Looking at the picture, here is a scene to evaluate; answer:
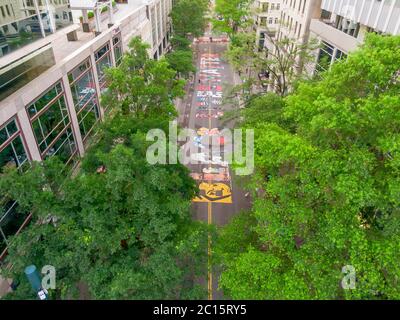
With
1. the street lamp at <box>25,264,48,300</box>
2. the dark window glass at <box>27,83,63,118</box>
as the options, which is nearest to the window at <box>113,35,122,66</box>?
the dark window glass at <box>27,83,63,118</box>

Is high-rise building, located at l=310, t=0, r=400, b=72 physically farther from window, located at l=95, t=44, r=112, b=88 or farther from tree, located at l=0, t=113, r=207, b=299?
window, located at l=95, t=44, r=112, b=88

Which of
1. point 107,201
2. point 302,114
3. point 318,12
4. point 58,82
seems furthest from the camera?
point 318,12

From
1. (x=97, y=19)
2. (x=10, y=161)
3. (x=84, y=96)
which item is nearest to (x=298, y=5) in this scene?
(x=97, y=19)

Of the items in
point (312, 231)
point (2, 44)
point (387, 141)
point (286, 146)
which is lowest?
point (312, 231)

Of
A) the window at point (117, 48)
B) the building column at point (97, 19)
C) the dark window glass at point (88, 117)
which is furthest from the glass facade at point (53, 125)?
the window at point (117, 48)

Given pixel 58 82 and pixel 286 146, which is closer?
pixel 286 146

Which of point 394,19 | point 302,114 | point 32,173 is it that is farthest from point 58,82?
point 394,19

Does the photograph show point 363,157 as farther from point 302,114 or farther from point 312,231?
point 312,231
